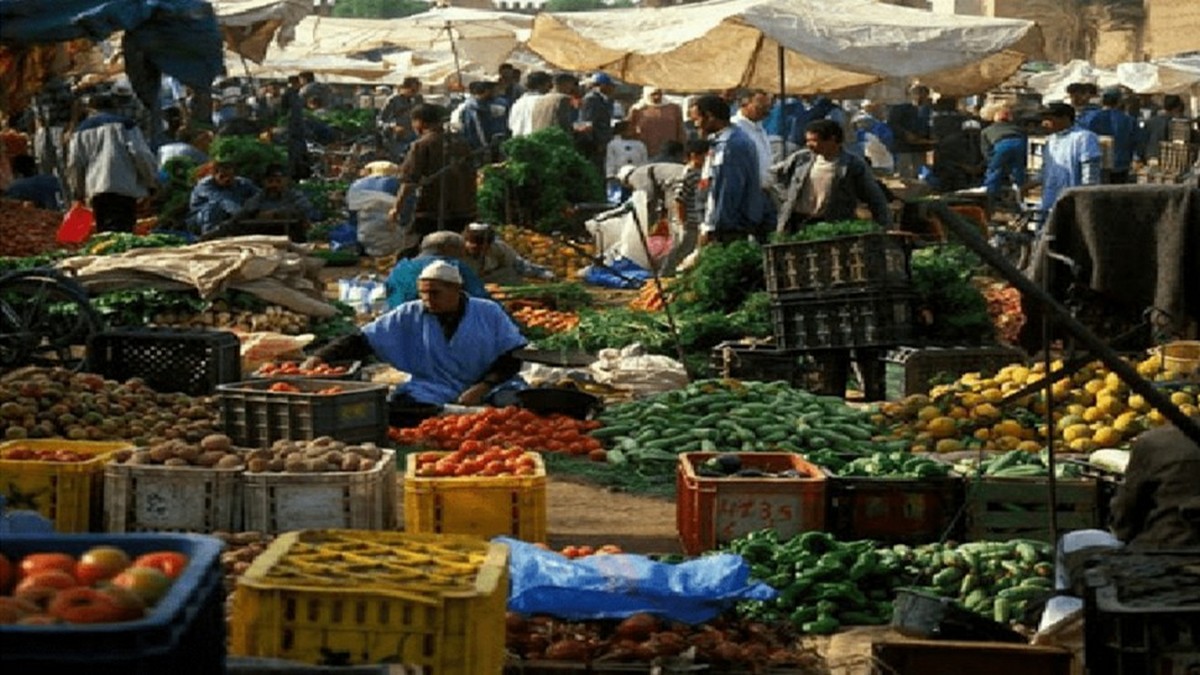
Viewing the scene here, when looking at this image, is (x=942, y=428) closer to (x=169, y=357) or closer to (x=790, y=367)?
(x=790, y=367)

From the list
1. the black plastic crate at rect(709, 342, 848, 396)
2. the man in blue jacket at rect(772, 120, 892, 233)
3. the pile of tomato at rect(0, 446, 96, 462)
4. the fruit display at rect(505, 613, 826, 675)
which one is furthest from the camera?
the man in blue jacket at rect(772, 120, 892, 233)

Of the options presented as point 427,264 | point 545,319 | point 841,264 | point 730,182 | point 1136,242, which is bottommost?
point 545,319

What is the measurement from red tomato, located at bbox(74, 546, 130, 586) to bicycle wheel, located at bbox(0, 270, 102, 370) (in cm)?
878

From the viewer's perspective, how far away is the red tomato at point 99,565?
4031 millimetres

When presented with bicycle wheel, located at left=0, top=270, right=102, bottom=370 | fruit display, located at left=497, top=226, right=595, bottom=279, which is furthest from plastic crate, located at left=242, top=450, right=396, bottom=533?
fruit display, located at left=497, top=226, right=595, bottom=279

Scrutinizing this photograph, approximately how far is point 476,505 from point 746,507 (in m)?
1.21

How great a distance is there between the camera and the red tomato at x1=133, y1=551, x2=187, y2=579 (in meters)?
4.08

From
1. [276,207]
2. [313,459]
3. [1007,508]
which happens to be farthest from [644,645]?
[276,207]

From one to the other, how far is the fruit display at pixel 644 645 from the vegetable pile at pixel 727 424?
372cm

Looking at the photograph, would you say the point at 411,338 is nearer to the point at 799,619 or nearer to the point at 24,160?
the point at 799,619

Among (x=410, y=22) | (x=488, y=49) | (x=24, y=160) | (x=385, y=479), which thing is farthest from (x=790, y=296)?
(x=488, y=49)

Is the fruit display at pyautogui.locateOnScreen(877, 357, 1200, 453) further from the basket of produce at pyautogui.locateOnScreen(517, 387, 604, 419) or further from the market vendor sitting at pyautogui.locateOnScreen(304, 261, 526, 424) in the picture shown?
the market vendor sitting at pyautogui.locateOnScreen(304, 261, 526, 424)

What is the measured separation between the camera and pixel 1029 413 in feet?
36.9

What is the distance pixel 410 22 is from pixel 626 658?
1061 inches
